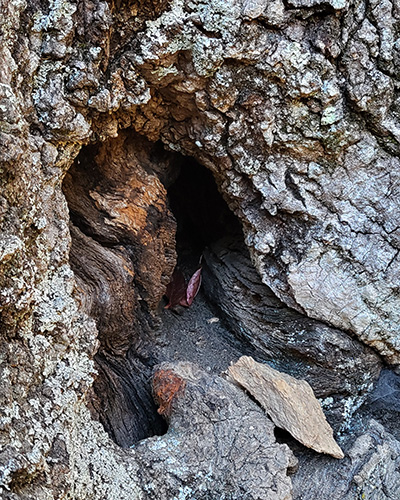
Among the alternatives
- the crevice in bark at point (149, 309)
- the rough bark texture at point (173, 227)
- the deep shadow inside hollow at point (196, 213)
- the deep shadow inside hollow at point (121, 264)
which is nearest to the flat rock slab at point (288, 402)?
the rough bark texture at point (173, 227)

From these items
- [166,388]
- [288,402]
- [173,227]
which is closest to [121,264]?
[173,227]

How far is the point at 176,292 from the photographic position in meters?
2.14

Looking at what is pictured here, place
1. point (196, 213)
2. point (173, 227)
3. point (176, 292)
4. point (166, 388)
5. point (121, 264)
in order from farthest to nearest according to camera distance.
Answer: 1. point (196, 213)
2. point (176, 292)
3. point (173, 227)
4. point (121, 264)
5. point (166, 388)

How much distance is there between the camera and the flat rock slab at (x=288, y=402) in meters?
1.65

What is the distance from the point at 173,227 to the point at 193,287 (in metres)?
0.34

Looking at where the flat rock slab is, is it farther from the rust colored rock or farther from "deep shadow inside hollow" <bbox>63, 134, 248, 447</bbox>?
"deep shadow inside hollow" <bbox>63, 134, 248, 447</bbox>

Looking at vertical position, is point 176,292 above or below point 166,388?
above

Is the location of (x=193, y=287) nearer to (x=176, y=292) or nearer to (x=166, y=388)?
(x=176, y=292)

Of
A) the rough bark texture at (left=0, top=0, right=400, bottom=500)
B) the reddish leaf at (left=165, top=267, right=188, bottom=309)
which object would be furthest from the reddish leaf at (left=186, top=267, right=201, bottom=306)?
the rough bark texture at (left=0, top=0, right=400, bottom=500)

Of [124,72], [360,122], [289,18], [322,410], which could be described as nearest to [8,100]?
[124,72]

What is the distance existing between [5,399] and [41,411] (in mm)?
117

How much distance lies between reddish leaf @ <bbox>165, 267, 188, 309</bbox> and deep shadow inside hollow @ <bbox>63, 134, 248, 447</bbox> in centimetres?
18

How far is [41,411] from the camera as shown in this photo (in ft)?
4.18

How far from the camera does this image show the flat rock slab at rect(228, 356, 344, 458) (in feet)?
5.41
